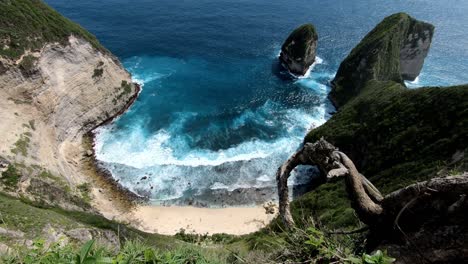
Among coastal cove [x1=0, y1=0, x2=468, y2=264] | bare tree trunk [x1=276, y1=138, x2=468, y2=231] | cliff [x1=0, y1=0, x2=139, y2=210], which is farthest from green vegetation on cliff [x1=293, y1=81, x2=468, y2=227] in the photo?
cliff [x1=0, y1=0, x2=139, y2=210]

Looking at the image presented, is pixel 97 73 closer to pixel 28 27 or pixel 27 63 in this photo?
pixel 28 27

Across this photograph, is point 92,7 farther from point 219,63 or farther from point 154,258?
point 154,258

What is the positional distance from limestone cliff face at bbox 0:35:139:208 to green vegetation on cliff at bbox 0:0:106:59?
0.98 meters

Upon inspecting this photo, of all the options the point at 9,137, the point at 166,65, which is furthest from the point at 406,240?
the point at 166,65

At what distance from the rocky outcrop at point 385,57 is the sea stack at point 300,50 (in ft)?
25.0

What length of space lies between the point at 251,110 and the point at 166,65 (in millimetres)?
22957

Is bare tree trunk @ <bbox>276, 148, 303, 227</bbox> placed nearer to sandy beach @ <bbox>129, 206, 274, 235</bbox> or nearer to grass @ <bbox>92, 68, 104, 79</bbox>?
sandy beach @ <bbox>129, 206, 274, 235</bbox>

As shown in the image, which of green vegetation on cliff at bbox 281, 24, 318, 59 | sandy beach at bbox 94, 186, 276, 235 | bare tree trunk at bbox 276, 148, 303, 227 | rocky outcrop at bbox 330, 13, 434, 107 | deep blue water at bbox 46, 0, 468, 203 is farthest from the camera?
green vegetation on cliff at bbox 281, 24, 318, 59

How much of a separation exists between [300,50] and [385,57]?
16.7m

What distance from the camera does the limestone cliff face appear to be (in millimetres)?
38344

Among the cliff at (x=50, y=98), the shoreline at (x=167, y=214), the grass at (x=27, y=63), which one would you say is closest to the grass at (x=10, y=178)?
the cliff at (x=50, y=98)

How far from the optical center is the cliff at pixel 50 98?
35656mm

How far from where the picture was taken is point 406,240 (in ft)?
23.9

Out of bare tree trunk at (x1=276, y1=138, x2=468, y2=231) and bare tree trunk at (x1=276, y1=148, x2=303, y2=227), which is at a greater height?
bare tree trunk at (x1=276, y1=138, x2=468, y2=231)
